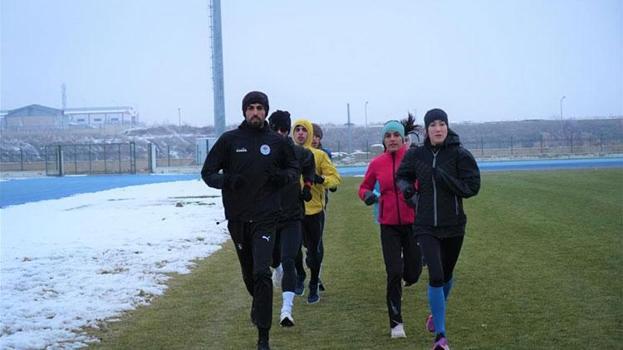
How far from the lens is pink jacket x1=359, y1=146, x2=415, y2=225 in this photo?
7.26 m

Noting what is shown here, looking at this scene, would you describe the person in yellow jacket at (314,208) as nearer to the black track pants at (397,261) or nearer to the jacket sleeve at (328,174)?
the jacket sleeve at (328,174)

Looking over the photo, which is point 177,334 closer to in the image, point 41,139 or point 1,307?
point 1,307

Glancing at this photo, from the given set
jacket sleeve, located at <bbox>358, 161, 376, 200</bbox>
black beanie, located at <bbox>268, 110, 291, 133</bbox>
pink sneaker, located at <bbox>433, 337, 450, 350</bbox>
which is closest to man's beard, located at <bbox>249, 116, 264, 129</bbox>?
jacket sleeve, located at <bbox>358, 161, 376, 200</bbox>

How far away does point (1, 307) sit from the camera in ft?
27.1

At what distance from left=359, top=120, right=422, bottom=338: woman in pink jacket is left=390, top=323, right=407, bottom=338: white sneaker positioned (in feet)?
0.87

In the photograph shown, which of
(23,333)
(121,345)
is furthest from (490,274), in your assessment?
(23,333)

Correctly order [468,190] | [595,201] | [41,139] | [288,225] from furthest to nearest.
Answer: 1. [41,139]
2. [595,201]
3. [288,225]
4. [468,190]

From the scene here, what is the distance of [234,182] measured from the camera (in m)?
6.27

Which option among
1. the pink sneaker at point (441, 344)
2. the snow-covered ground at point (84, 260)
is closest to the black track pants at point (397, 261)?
the pink sneaker at point (441, 344)

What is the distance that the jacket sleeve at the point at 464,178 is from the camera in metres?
6.30

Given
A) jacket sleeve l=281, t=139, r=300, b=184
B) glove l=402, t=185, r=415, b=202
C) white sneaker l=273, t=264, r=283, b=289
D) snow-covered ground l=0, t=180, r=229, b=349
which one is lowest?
snow-covered ground l=0, t=180, r=229, b=349

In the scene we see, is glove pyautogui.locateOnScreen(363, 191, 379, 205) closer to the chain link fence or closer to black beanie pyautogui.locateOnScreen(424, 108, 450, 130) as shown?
black beanie pyautogui.locateOnScreen(424, 108, 450, 130)

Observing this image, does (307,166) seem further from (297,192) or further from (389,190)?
(389,190)

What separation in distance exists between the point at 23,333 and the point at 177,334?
1358mm
